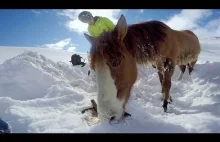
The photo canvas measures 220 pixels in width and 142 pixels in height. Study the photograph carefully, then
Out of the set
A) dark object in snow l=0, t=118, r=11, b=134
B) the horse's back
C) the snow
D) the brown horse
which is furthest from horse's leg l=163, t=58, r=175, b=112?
dark object in snow l=0, t=118, r=11, b=134

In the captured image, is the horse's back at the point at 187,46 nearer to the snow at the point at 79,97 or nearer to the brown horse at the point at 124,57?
the snow at the point at 79,97

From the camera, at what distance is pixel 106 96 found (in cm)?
141

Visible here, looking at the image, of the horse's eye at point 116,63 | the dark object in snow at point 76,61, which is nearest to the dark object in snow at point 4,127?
the horse's eye at point 116,63

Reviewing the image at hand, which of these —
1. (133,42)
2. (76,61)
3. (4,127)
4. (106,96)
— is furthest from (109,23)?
(76,61)

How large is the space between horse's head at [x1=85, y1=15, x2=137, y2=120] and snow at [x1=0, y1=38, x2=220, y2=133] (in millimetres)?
97

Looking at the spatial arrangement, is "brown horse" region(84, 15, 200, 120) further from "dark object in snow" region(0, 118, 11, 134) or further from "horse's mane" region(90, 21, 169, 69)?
"dark object in snow" region(0, 118, 11, 134)

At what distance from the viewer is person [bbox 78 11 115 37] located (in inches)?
78.0

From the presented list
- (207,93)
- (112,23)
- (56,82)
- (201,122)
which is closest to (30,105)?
(56,82)

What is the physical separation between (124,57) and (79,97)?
0.83 metres

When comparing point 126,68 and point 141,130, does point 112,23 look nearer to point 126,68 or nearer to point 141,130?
point 126,68

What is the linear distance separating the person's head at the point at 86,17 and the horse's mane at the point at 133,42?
313 millimetres

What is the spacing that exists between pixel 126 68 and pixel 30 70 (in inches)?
53.2

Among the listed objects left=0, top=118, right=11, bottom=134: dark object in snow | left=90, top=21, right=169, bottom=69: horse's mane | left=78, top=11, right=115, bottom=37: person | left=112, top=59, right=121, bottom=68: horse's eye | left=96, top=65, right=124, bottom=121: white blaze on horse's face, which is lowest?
left=0, top=118, right=11, bottom=134: dark object in snow

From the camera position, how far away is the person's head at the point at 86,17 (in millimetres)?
1938
